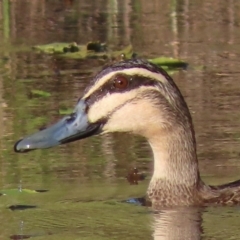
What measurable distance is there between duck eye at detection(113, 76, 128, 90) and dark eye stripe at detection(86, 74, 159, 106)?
0.6 inches

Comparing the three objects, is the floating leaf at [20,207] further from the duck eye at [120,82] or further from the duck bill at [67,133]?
the duck eye at [120,82]

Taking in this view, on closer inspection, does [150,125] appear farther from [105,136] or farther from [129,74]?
[105,136]

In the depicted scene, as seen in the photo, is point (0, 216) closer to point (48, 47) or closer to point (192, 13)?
point (48, 47)

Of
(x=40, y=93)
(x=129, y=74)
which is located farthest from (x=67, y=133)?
(x=40, y=93)

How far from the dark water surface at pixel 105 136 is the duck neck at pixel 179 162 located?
21 centimetres

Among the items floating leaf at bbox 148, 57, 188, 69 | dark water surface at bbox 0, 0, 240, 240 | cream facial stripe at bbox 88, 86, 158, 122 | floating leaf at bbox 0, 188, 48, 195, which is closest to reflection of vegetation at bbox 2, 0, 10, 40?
dark water surface at bbox 0, 0, 240, 240

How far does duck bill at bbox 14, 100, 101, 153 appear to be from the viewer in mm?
7262

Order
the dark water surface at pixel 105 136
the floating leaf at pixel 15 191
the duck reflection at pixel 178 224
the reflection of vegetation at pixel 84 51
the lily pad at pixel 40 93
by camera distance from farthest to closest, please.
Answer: the reflection of vegetation at pixel 84 51 < the lily pad at pixel 40 93 < the floating leaf at pixel 15 191 < the dark water surface at pixel 105 136 < the duck reflection at pixel 178 224

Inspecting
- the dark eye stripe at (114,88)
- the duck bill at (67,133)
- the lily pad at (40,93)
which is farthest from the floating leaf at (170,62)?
the duck bill at (67,133)

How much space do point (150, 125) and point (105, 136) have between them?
2.28 m

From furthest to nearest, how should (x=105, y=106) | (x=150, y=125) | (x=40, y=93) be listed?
(x=40, y=93) < (x=150, y=125) < (x=105, y=106)

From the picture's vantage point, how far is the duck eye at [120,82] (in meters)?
7.25

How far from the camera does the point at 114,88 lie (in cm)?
725

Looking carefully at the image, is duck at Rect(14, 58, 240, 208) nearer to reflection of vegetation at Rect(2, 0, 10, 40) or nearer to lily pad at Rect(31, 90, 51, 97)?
lily pad at Rect(31, 90, 51, 97)
